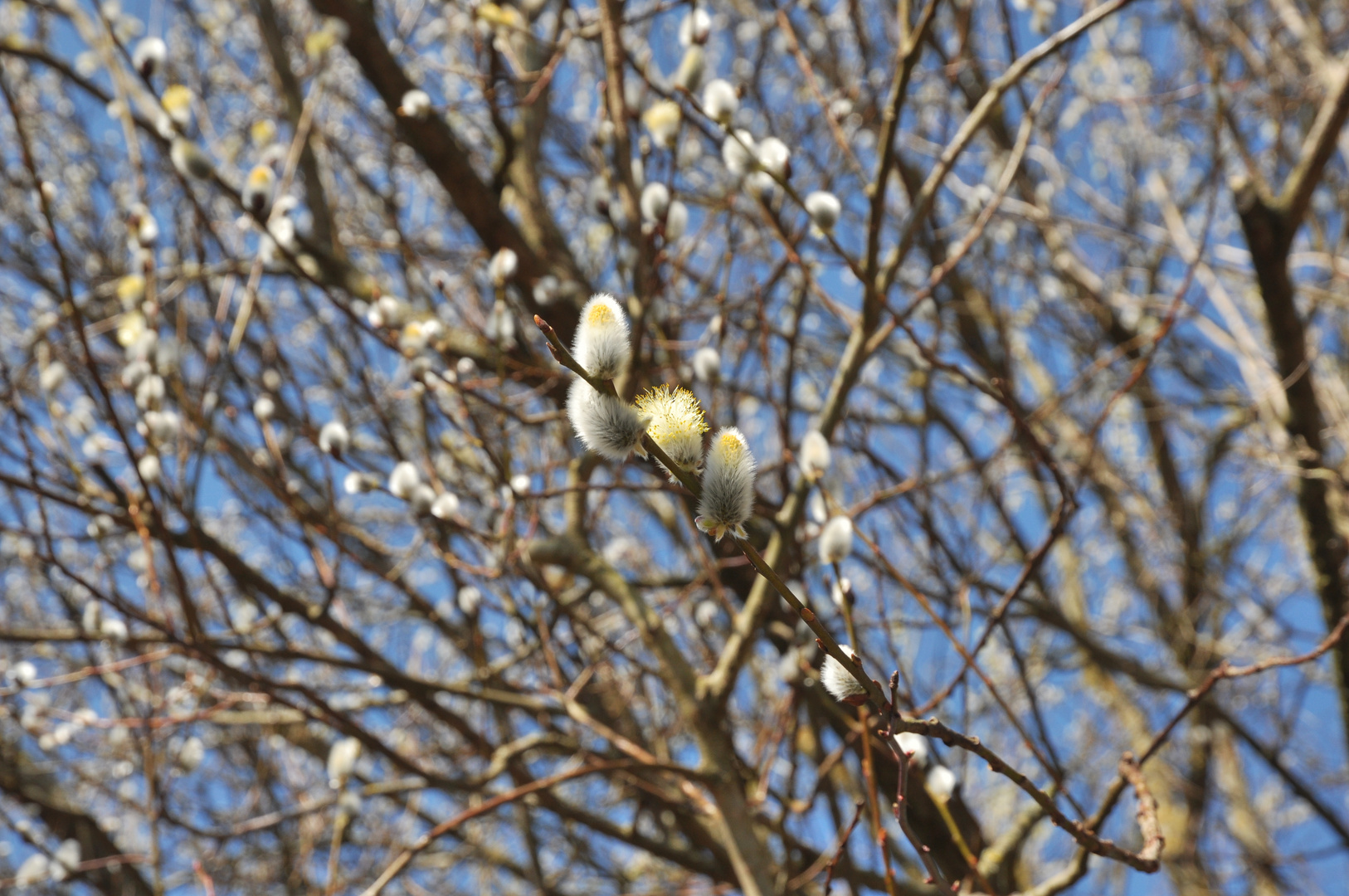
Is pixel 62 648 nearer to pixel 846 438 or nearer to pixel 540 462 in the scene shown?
pixel 540 462

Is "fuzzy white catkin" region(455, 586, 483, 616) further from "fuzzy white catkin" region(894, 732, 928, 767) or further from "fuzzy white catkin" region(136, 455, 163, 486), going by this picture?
"fuzzy white catkin" region(894, 732, 928, 767)

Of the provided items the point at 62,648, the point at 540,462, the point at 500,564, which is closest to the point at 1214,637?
the point at 540,462

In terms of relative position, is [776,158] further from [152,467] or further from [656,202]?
[152,467]

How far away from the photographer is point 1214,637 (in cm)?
443

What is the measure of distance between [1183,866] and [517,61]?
13.1ft

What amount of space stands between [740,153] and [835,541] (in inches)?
29.0

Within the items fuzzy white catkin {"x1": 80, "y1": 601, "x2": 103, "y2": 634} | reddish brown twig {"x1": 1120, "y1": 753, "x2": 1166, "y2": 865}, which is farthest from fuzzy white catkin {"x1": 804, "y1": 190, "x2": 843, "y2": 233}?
fuzzy white catkin {"x1": 80, "y1": 601, "x2": 103, "y2": 634}

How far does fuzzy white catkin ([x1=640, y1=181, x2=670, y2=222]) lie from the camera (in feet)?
6.52

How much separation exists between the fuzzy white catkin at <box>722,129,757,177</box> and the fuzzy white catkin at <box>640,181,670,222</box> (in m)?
0.15

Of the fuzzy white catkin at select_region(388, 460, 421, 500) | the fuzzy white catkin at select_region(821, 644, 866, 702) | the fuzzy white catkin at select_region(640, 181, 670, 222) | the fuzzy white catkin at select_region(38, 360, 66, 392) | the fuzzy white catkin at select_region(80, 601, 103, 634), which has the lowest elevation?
the fuzzy white catkin at select_region(821, 644, 866, 702)

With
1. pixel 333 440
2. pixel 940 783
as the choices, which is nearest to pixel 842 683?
pixel 940 783

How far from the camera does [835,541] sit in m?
1.58

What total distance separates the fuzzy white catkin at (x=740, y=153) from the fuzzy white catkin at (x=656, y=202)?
0.48 ft

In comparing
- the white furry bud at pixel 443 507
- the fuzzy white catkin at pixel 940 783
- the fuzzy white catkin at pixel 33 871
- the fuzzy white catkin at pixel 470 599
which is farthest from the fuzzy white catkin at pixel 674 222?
the fuzzy white catkin at pixel 33 871
